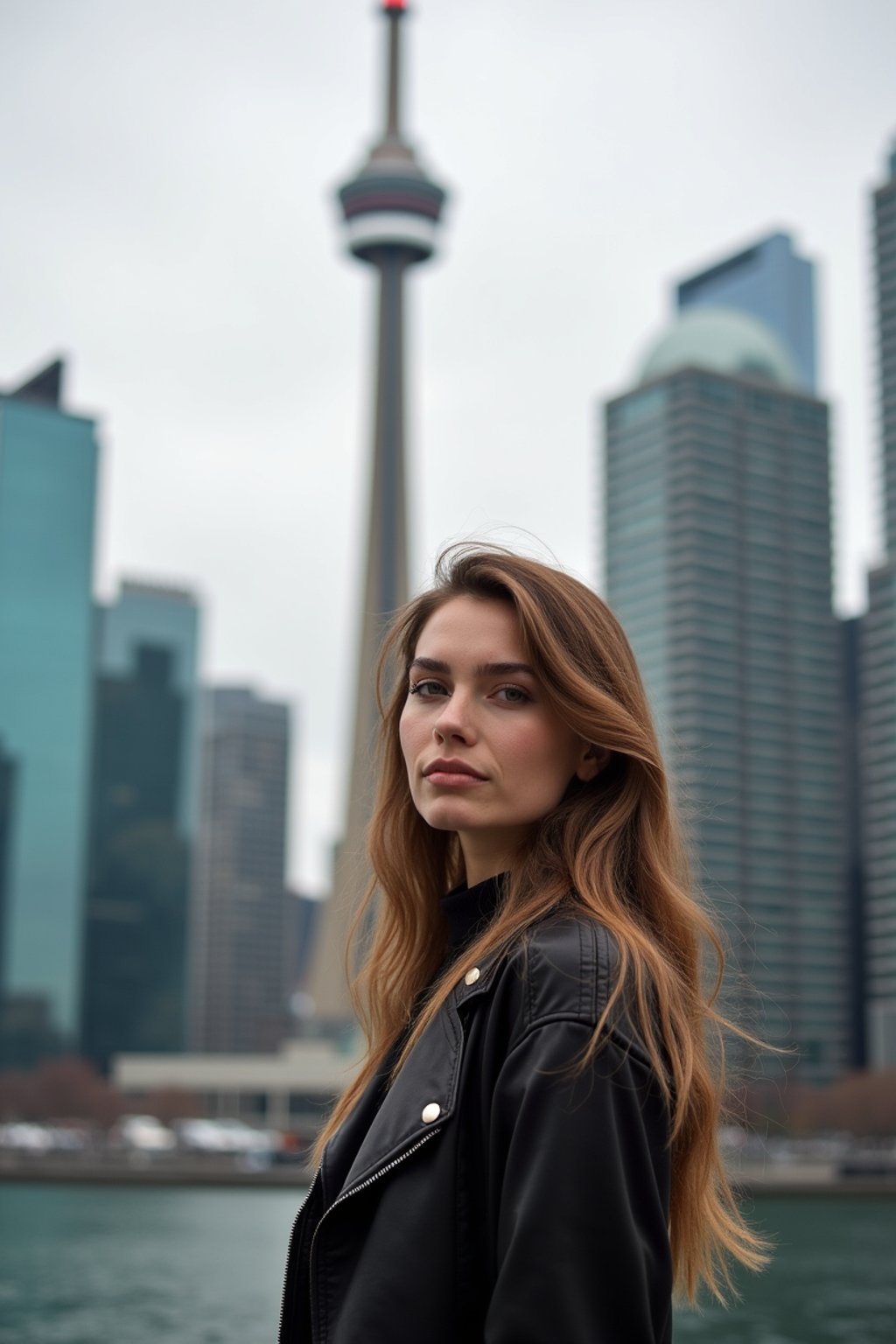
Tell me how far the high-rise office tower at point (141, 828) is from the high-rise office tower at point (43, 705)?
2.82 metres

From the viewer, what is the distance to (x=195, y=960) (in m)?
146

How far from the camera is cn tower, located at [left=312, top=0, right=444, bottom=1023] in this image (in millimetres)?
68125

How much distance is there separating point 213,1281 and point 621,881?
26.8 metres

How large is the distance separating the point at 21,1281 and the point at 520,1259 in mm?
27962

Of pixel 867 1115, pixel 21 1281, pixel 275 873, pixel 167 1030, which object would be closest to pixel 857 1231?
pixel 21 1281

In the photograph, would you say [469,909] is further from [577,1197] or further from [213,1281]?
[213,1281]

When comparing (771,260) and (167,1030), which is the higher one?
(771,260)

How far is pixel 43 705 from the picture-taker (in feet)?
372

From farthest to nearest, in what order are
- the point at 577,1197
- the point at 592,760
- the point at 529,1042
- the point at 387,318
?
the point at 387,318
the point at 592,760
the point at 529,1042
the point at 577,1197

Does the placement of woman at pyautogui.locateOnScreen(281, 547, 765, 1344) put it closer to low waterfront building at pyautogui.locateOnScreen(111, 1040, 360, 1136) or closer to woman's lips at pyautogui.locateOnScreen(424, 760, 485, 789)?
woman's lips at pyautogui.locateOnScreen(424, 760, 485, 789)

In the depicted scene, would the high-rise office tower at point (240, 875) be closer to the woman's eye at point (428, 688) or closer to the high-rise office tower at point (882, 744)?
the high-rise office tower at point (882, 744)

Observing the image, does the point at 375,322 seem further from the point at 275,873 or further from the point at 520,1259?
the point at 275,873

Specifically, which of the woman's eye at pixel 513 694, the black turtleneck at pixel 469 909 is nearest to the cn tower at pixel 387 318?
the black turtleneck at pixel 469 909

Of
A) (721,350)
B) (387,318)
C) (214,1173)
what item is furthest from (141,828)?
(214,1173)
